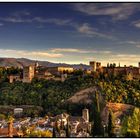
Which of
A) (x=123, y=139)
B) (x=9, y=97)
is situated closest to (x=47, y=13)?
(x=9, y=97)

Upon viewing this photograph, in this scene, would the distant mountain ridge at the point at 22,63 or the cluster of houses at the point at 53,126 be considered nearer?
the cluster of houses at the point at 53,126

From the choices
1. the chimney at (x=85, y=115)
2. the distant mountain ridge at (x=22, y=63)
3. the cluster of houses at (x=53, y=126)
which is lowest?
the cluster of houses at (x=53, y=126)

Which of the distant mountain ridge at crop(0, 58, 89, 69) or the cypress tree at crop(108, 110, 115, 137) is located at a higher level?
the distant mountain ridge at crop(0, 58, 89, 69)

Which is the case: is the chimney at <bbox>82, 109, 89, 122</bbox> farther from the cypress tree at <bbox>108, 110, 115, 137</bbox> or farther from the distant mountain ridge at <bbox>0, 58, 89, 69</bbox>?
the distant mountain ridge at <bbox>0, 58, 89, 69</bbox>

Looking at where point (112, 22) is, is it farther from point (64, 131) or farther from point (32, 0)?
point (64, 131)

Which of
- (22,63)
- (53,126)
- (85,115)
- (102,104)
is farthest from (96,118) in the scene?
(22,63)

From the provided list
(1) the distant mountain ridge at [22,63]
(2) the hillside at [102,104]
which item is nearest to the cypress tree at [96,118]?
(2) the hillside at [102,104]

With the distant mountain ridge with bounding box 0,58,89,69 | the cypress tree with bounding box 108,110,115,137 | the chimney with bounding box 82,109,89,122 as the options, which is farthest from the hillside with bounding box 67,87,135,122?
the distant mountain ridge with bounding box 0,58,89,69

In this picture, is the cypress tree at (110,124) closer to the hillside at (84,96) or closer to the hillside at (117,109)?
the hillside at (117,109)
